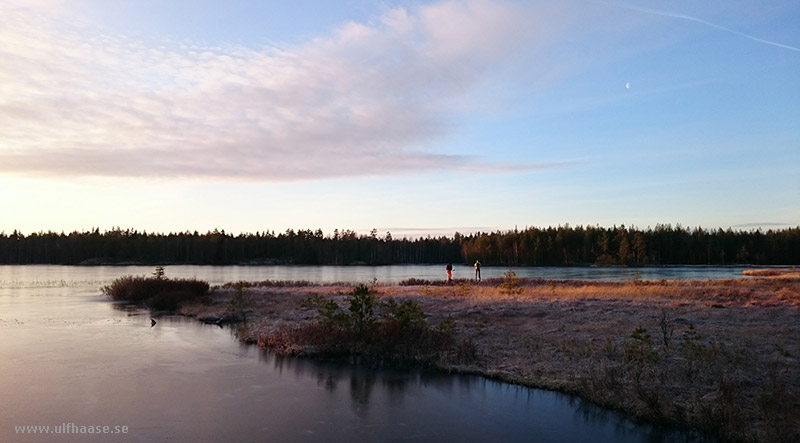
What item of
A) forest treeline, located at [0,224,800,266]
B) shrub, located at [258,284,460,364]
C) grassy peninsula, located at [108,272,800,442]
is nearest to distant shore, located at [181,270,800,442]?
grassy peninsula, located at [108,272,800,442]

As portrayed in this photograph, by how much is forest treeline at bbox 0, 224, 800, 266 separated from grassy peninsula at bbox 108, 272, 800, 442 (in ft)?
384

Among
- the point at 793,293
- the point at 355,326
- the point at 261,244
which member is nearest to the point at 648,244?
the point at 261,244

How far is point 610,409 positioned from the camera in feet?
45.2

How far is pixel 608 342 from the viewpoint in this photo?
61.1 ft

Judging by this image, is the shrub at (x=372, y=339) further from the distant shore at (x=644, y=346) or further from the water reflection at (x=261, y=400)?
the water reflection at (x=261, y=400)

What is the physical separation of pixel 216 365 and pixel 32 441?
8057 millimetres

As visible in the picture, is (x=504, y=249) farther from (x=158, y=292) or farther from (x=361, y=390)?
(x=361, y=390)

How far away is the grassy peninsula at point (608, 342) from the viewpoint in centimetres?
1285

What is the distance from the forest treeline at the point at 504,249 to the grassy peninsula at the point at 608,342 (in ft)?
384

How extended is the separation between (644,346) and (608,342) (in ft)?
3.68

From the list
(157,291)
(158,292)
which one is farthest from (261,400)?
(157,291)

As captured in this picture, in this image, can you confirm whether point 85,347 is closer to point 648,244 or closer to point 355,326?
point 355,326

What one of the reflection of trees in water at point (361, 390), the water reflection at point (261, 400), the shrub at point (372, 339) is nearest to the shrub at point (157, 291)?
the water reflection at point (261, 400)

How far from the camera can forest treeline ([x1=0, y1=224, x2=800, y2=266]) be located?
152m
